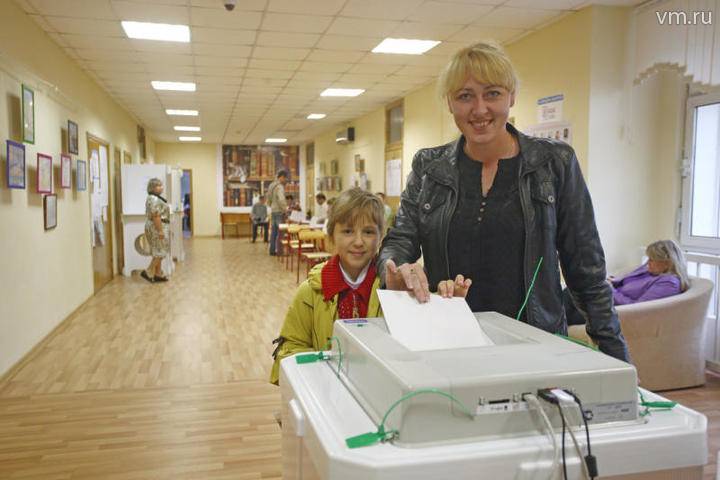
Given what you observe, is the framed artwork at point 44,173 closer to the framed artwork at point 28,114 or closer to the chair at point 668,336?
the framed artwork at point 28,114

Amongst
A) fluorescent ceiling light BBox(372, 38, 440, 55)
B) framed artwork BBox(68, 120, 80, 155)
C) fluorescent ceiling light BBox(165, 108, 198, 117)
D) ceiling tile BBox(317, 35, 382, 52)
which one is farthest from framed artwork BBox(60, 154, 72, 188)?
fluorescent ceiling light BBox(165, 108, 198, 117)

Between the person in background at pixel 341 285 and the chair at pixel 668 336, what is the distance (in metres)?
2.44

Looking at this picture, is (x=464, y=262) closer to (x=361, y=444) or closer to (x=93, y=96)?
(x=361, y=444)

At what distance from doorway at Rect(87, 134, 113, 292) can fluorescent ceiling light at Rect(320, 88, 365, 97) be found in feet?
10.8

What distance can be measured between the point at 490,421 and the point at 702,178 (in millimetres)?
4448

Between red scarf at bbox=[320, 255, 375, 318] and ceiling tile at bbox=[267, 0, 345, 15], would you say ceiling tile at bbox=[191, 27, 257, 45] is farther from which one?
red scarf at bbox=[320, 255, 375, 318]

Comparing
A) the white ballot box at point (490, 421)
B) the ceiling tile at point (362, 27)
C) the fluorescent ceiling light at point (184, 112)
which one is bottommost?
the white ballot box at point (490, 421)

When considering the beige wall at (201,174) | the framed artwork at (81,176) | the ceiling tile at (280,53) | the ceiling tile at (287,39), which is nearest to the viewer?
the ceiling tile at (287,39)

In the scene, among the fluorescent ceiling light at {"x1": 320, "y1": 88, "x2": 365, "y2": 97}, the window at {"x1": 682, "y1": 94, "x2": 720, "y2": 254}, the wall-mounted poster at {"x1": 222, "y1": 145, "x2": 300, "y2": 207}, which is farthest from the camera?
the wall-mounted poster at {"x1": 222, "y1": 145, "x2": 300, "y2": 207}

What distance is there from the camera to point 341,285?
67.9 inches

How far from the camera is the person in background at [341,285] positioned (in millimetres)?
1700

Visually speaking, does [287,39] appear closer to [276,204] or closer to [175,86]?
[175,86]

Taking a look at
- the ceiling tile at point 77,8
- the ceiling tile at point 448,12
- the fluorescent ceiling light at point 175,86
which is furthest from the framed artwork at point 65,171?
the ceiling tile at point 448,12

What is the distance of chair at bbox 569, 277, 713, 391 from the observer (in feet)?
12.0
